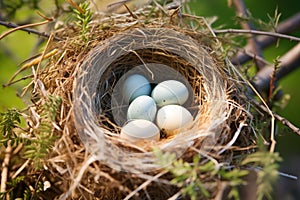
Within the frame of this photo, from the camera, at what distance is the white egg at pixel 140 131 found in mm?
1287

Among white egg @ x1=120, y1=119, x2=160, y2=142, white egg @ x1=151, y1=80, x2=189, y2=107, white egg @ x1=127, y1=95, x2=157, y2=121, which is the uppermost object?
white egg @ x1=151, y1=80, x2=189, y2=107

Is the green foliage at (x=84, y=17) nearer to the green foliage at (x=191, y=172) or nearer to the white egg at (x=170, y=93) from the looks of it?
the white egg at (x=170, y=93)

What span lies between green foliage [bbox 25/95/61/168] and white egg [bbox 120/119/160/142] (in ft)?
0.54

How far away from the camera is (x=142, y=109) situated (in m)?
1.42

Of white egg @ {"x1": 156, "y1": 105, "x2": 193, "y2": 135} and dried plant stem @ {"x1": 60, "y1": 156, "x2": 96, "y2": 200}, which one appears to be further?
white egg @ {"x1": 156, "y1": 105, "x2": 193, "y2": 135}

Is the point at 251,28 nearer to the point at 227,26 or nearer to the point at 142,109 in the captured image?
the point at 142,109

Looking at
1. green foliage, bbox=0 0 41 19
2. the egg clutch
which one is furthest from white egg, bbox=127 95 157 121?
green foliage, bbox=0 0 41 19

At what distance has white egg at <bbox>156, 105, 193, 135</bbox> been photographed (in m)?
1.38

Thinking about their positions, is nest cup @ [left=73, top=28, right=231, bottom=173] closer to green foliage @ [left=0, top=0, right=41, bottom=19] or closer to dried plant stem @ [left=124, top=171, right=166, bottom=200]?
dried plant stem @ [left=124, top=171, right=166, bottom=200]

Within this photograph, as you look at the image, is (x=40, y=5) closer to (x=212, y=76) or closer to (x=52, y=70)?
(x=52, y=70)

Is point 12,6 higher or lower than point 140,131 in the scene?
higher

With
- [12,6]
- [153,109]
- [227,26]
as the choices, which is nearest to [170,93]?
[153,109]

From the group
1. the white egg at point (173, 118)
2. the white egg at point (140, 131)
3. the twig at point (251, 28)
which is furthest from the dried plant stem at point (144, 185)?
the twig at point (251, 28)

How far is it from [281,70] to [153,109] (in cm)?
39
